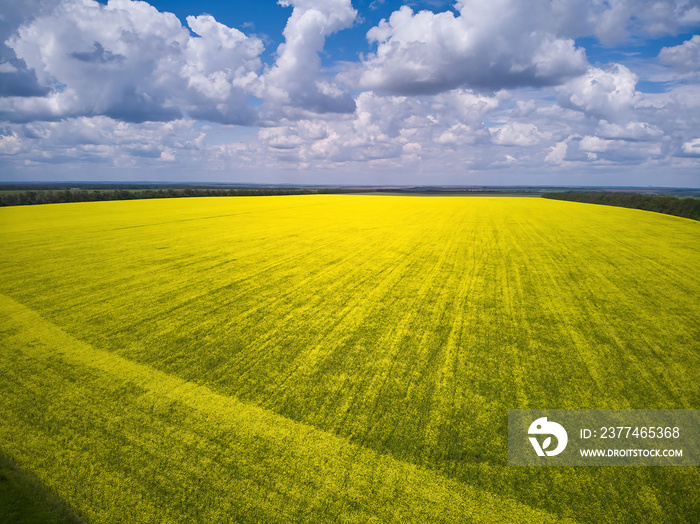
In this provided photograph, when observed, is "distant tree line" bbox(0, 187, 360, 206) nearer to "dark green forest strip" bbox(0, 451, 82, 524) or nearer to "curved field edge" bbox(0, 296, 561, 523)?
"curved field edge" bbox(0, 296, 561, 523)

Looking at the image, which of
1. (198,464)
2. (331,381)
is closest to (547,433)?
(331,381)

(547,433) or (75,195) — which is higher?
(75,195)

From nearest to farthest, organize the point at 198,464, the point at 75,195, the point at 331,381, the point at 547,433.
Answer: the point at 198,464, the point at 547,433, the point at 331,381, the point at 75,195

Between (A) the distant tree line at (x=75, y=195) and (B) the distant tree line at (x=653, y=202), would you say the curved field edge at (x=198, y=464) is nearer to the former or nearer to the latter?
(B) the distant tree line at (x=653, y=202)

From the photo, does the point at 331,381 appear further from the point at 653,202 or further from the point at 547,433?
the point at 653,202

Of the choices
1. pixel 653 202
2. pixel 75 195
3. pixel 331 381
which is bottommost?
pixel 331 381

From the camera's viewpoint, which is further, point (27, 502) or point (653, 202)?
point (653, 202)

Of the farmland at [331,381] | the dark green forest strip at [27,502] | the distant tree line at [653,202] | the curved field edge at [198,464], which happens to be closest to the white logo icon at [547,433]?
the farmland at [331,381]

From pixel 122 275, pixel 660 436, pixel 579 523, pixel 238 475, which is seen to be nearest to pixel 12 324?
pixel 122 275
